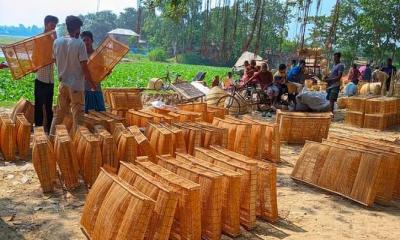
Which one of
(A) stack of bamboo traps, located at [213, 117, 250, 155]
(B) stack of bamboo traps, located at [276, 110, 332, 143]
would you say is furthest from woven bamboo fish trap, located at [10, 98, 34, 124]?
(B) stack of bamboo traps, located at [276, 110, 332, 143]

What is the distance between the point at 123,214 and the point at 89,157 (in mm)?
1864

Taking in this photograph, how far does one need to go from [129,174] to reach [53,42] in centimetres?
372

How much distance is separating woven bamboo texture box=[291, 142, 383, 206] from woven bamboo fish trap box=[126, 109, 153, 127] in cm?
255

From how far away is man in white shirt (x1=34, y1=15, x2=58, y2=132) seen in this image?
23.2 ft

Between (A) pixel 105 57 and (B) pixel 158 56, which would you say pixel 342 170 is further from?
(B) pixel 158 56

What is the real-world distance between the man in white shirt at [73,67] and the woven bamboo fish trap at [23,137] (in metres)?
0.35

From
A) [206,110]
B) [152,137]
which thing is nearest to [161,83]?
[206,110]

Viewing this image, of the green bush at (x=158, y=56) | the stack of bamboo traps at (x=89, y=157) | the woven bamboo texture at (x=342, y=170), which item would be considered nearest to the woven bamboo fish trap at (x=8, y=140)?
the stack of bamboo traps at (x=89, y=157)

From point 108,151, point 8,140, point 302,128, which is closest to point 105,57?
point 8,140

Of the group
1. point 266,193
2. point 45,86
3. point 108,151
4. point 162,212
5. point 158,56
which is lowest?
point 266,193

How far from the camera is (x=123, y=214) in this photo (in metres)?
3.39

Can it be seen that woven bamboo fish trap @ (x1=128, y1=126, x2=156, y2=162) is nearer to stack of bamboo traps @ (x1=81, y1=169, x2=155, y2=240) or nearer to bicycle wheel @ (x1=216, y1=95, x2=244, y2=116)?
stack of bamboo traps @ (x1=81, y1=169, x2=155, y2=240)

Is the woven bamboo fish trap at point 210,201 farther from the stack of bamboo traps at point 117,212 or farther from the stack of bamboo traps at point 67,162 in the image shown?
the stack of bamboo traps at point 67,162

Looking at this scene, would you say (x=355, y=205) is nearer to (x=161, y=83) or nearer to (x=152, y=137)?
(x=152, y=137)
